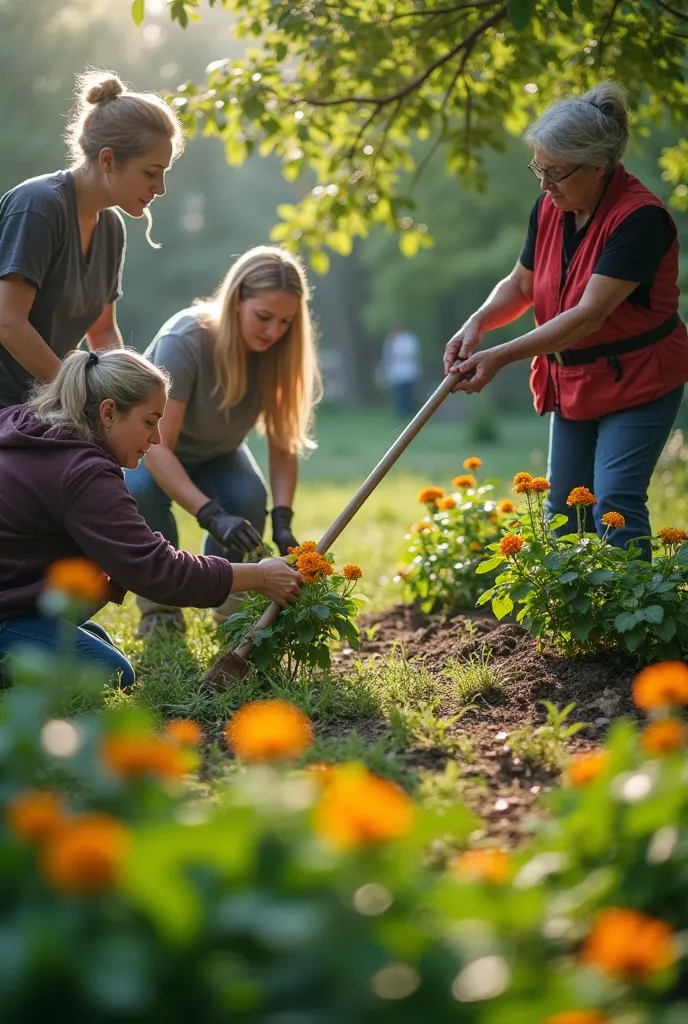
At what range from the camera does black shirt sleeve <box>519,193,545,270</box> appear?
383cm

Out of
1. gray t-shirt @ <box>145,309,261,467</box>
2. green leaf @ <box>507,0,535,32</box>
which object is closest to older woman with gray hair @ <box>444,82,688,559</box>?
green leaf @ <box>507,0,535,32</box>

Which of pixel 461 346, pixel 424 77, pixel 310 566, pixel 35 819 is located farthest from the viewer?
pixel 424 77

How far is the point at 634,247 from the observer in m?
3.26

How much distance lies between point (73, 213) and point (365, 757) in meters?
2.22

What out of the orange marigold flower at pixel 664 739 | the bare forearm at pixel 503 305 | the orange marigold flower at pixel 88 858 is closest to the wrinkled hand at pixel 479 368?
the bare forearm at pixel 503 305

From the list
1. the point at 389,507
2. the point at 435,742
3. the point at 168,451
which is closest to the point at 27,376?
the point at 168,451

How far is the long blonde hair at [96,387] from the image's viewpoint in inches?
118

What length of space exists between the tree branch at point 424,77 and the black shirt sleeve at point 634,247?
5.10 ft

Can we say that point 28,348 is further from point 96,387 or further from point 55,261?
point 96,387

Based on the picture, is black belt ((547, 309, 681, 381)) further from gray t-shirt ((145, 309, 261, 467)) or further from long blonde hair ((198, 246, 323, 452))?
gray t-shirt ((145, 309, 261, 467))

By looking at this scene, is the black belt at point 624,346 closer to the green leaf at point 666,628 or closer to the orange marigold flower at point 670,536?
the orange marigold flower at point 670,536

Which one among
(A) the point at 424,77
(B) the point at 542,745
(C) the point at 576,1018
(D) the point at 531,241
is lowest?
(C) the point at 576,1018

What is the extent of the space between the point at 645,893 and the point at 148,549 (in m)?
1.77

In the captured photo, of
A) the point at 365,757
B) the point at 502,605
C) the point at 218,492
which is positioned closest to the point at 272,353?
the point at 218,492
